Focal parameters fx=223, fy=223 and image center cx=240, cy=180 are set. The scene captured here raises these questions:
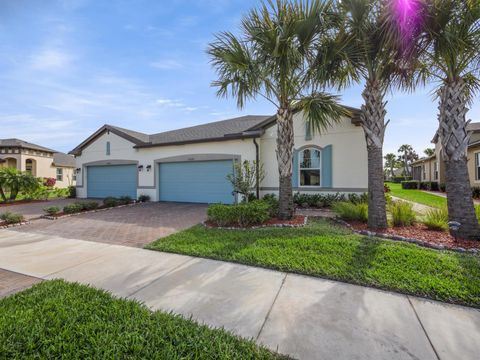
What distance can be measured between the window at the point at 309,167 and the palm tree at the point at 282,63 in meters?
3.60

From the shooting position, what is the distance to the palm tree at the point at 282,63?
5.95 metres

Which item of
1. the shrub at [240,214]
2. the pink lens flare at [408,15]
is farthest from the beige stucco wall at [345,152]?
the pink lens flare at [408,15]

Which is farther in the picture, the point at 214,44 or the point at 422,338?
the point at 214,44

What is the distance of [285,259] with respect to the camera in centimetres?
437

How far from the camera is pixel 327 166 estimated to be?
10.5m

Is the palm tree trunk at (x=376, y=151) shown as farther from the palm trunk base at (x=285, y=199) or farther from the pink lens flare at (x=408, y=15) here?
the palm trunk base at (x=285, y=199)

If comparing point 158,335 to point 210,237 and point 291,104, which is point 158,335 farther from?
point 291,104

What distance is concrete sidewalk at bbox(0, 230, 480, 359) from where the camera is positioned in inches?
90.6

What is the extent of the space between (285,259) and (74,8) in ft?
29.0

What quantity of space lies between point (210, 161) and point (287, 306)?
33.0ft

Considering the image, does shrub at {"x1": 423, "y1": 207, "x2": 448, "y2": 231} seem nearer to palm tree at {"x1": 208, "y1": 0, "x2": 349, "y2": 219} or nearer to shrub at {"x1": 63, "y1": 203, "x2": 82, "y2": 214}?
palm tree at {"x1": 208, "y1": 0, "x2": 349, "y2": 219}

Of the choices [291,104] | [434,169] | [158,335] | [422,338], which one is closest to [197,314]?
[158,335]

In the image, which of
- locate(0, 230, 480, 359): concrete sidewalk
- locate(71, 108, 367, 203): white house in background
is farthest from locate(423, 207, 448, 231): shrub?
locate(0, 230, 480, 359): concrete sidewalk

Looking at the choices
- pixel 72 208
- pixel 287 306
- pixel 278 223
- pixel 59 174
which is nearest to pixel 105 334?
pixel 287 306
